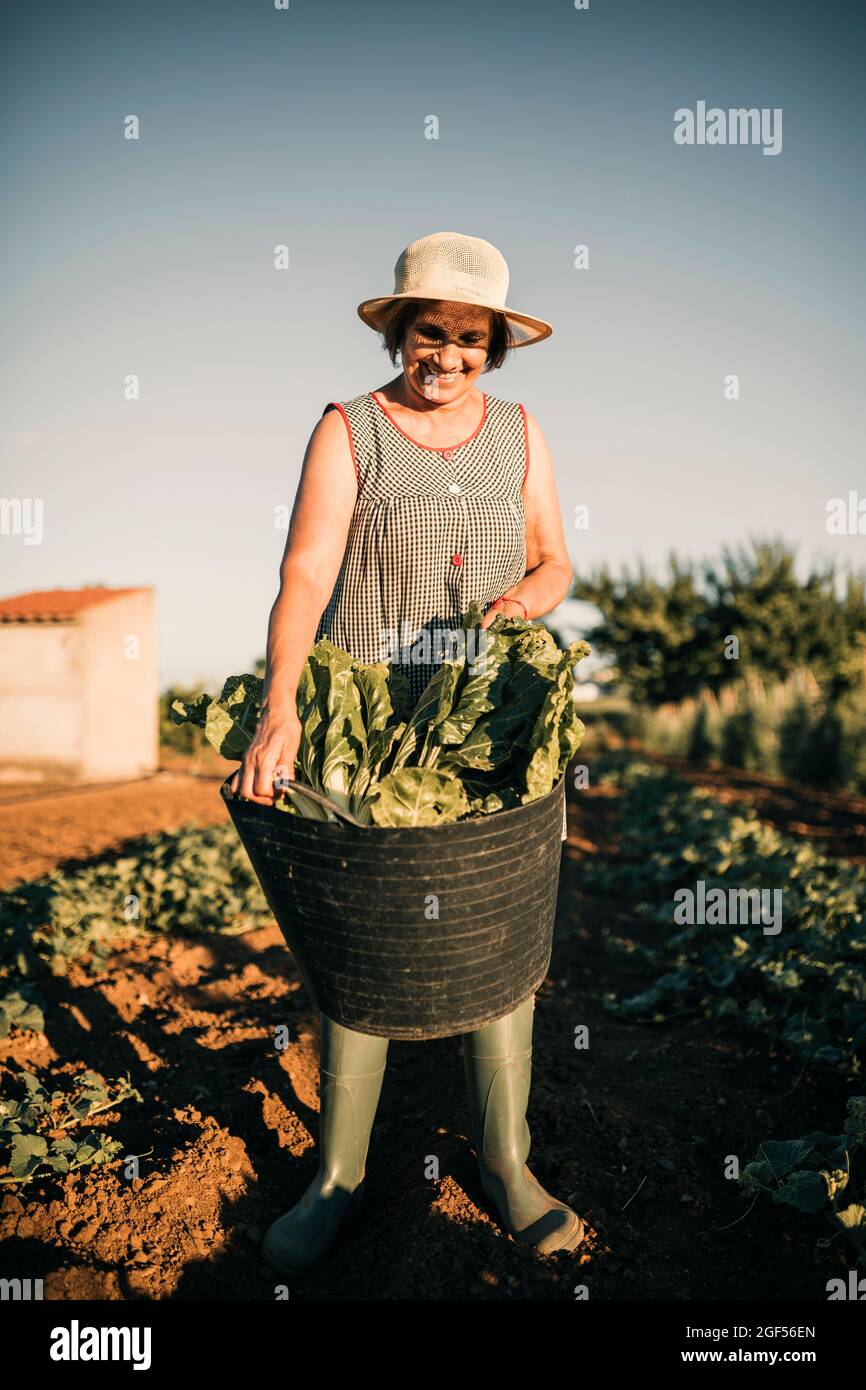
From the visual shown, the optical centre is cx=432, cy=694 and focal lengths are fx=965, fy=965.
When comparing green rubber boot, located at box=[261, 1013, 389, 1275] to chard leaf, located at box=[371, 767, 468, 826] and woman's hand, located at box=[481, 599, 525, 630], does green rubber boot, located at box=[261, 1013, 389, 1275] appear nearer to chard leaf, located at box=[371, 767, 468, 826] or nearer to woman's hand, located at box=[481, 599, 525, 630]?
chard leaf, located at box=[371, 767, 468, 826]

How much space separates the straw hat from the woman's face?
0.05 meters

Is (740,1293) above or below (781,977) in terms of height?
below

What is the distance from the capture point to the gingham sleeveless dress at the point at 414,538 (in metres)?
2.63

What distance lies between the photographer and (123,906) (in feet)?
18.7

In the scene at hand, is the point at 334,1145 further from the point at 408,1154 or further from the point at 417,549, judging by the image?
the point at 417,549

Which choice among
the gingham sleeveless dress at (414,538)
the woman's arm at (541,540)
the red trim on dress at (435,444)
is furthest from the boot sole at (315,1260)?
the red trim on dress at (435,444)

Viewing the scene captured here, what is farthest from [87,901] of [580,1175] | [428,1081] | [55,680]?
[55,680]

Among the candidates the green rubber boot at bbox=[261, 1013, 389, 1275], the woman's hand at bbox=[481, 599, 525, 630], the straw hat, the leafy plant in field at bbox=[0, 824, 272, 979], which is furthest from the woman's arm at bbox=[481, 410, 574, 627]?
the leafy plant in field at bbox=[0, 824, 272, 979]

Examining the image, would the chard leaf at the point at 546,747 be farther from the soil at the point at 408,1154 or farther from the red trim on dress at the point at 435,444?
the soil at the point at 408,1154

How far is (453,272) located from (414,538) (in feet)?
2.27

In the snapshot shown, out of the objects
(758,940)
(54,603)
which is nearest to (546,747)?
(758,940)
